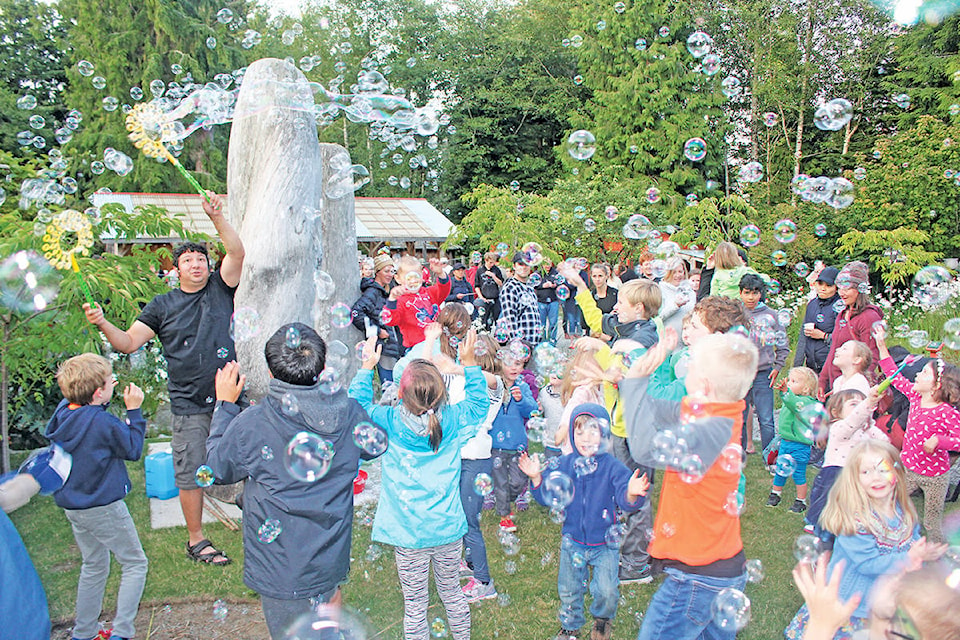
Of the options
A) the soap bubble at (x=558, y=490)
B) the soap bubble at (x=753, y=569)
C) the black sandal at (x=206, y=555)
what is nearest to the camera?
the soap bubble at (x=753, y=569)

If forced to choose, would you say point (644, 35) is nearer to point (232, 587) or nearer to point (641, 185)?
point (641, 185)

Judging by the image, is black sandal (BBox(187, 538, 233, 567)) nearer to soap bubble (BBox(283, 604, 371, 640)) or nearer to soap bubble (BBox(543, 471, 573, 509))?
soap bubble (BBox(283, 604, 371, 640))

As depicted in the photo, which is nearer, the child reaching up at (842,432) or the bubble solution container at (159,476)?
the child reaching up at (842,432)

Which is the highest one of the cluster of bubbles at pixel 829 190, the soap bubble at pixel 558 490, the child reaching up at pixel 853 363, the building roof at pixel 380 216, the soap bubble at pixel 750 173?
the building roof at pixel 380 216

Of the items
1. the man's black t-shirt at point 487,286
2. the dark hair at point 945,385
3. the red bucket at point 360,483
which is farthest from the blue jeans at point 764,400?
the man's black t-shirt at point 487,286

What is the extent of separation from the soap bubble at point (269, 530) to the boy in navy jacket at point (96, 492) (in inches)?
46.4

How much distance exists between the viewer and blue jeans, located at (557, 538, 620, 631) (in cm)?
342

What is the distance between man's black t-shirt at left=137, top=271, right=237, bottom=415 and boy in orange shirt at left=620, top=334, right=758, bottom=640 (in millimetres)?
2772

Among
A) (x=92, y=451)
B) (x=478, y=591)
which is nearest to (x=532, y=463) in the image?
(x=478, y=591)

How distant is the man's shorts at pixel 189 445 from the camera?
4320mm

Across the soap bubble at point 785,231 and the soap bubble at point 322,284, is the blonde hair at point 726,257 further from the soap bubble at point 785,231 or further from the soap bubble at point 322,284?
the soap bubble at point 322,284

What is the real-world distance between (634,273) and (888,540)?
8.79 m

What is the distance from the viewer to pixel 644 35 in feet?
81.9

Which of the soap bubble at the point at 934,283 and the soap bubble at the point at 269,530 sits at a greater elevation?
the soap bubble at the point at 934,283
